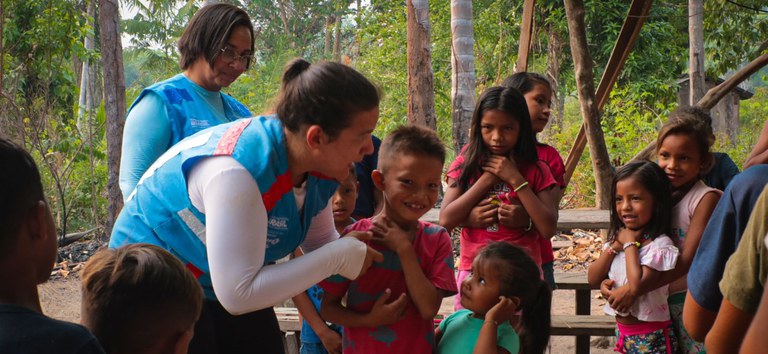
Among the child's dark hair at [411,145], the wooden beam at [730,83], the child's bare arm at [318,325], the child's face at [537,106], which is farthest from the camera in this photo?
the wooden beam at [730,83]

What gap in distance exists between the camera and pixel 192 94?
8.79 ft

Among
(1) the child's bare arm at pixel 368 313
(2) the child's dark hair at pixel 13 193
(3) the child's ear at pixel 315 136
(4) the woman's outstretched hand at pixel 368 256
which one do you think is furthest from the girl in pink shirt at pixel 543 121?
(2) the child's dark hair at pixel 13 193

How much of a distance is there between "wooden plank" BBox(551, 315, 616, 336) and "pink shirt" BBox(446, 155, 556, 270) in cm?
82

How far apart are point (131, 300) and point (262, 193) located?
41 centimetres

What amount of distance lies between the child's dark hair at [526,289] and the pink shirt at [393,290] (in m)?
0.19

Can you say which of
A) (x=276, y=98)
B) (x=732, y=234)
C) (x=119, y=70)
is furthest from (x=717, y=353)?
(x=119, y=70)

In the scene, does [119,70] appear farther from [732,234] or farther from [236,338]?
[732,234]

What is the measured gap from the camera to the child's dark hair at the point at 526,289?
97.6 inches

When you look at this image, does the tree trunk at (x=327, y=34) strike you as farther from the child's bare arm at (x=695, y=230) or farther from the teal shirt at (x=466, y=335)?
the teal shirt at (x=466, y=335)

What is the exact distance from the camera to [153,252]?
5.52ft

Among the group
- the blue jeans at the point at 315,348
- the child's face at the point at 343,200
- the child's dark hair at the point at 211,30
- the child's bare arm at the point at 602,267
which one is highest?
the child's dark hair at the point at 211,30

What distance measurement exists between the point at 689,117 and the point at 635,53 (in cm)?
1038

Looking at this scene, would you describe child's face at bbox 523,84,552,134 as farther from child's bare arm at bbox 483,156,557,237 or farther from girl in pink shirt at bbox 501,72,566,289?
child's bare arm at bbox 483,156,557,237

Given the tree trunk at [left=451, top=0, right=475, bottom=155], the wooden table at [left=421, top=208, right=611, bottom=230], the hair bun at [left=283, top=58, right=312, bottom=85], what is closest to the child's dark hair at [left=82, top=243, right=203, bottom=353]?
the hair bun at [left=283, top=58, right=312, bottom=85]
